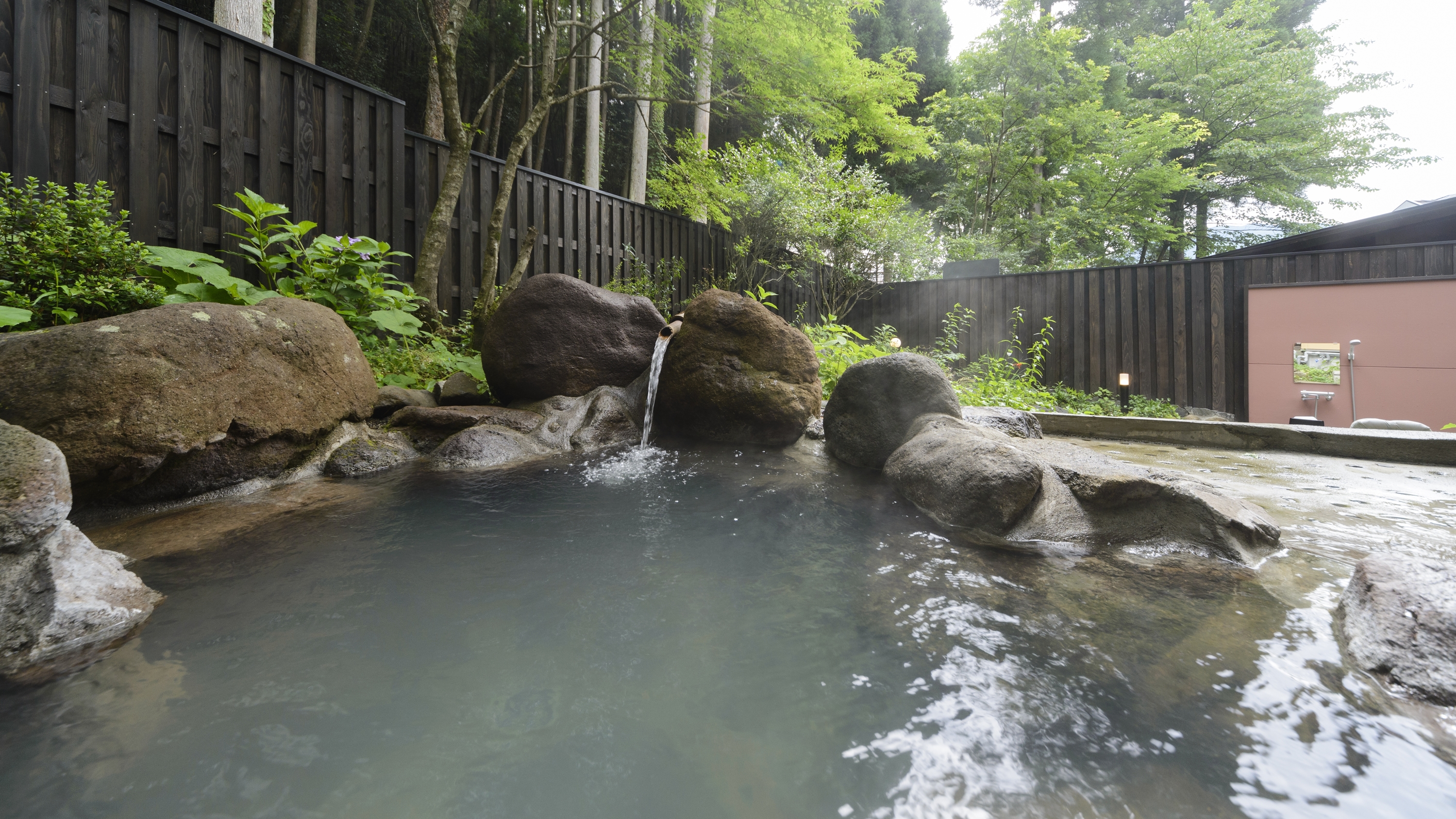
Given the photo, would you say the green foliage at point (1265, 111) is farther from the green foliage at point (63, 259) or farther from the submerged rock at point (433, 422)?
the green foliage at point (63, 259)

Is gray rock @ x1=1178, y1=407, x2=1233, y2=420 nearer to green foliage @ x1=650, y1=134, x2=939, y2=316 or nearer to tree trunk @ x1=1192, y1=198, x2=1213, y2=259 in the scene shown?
green foliage @ x1=650, y1=134, x2=939, y2=316

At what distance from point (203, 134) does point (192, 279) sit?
1.55 m

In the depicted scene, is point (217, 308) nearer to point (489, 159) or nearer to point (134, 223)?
point (134, 223)

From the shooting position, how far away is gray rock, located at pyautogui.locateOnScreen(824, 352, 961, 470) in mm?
4156

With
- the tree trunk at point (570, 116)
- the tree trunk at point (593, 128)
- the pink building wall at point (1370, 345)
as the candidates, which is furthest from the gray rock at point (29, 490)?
the pink building wall at point (1370, 345)

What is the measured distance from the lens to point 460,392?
5.23 meters

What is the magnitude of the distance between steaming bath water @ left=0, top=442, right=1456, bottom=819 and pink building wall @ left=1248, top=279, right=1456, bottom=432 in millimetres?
6169

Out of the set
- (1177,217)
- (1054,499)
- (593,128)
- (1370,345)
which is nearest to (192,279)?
(1054,499)

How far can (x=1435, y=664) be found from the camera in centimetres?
157

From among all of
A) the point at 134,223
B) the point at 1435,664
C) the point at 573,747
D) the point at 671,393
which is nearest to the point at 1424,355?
the point at 1435,664

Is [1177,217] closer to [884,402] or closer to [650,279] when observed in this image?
[650,279]

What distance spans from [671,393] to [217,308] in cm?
305

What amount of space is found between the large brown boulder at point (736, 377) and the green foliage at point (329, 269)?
92.0 inches

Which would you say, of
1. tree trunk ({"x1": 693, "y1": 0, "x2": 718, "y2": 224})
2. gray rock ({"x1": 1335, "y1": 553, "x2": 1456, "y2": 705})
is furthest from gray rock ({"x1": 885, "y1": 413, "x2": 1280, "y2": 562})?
tree trunk ({"x1": 693, "y1": 0, "x2": 718, "y2": 224})
